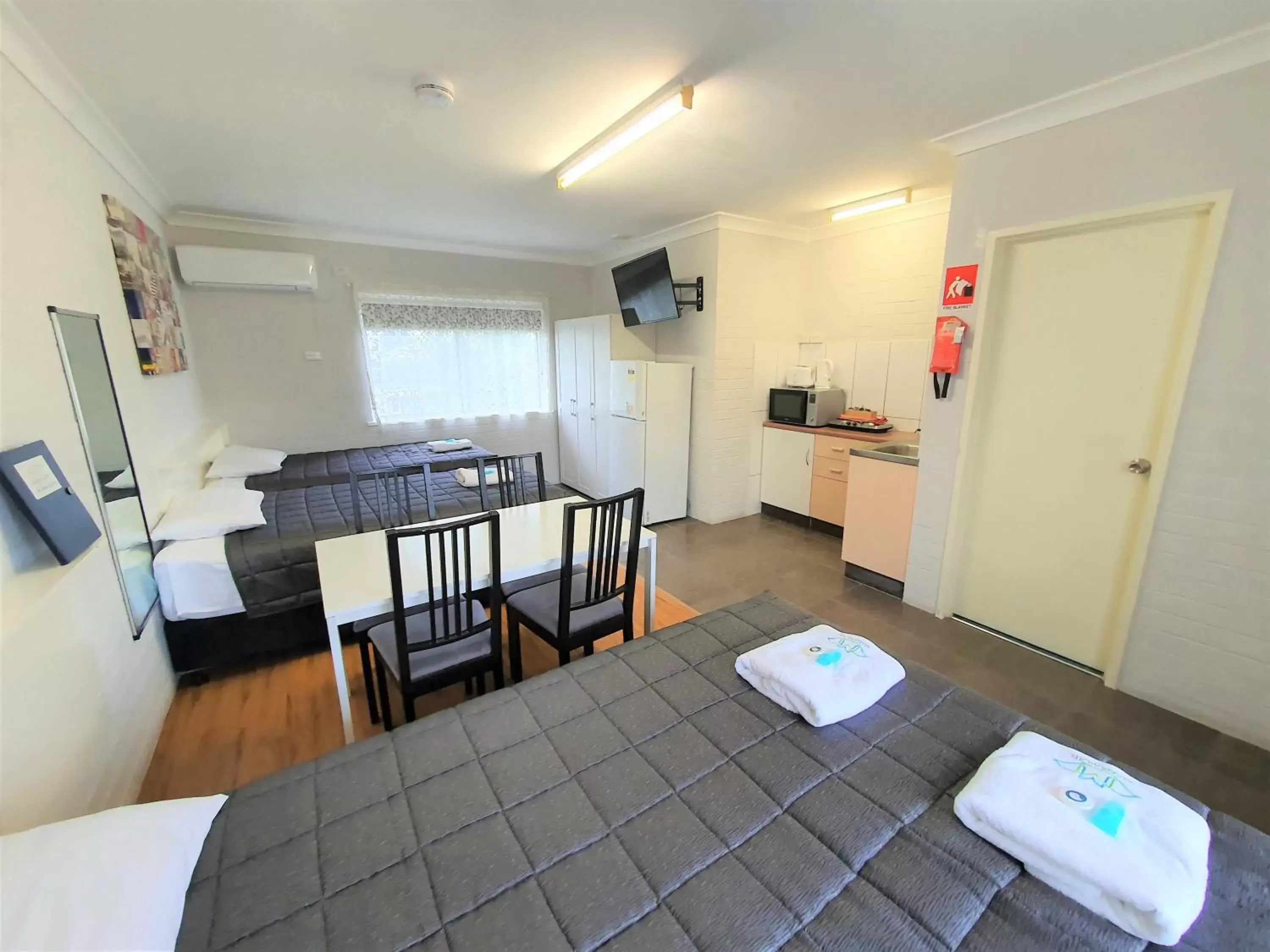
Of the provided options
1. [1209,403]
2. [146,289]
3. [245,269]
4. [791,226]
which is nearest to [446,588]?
[146,289]

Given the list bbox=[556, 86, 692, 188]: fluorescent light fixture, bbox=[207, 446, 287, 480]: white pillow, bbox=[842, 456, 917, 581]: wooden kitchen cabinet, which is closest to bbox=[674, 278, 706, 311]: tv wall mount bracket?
bbox=[556, 86, 692, 188]: fluorescent light fixture

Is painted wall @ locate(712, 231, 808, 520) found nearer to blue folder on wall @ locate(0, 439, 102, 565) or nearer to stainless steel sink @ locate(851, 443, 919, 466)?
stainless steel sink @ locate(851, 443, 919, 466)

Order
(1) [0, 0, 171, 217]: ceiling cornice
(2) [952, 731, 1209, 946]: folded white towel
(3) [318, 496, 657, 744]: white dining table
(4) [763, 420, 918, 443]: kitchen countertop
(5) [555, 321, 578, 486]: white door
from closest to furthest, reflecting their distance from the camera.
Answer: (2) [952, 731, 1209, 946]: folded white towel → (1) [0, 0, 171, 217]: ceiling cornice → (3) [318, 496, 657, 744]: white dining table → (4) [763, 420, 918, 443]: kitchen countertop → (5) [555, 321, 578, 486]: white door

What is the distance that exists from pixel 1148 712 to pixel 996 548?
0.88m

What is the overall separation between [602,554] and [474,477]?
1.66m

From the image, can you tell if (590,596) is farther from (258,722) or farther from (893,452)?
(893,452)

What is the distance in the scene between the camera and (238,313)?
13.4 feet

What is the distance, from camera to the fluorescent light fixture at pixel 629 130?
199 centimetres

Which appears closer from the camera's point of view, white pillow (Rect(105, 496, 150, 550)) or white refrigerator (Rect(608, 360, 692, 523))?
white pillow (Rect(105, 496, 150, 550))

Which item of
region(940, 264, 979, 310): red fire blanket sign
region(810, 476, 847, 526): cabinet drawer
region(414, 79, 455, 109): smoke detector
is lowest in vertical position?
region(810, 476, 847, 526): cabinet drawer

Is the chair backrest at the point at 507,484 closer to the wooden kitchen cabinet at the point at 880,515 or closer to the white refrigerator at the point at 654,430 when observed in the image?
the white refrigerator at the point at 654,430

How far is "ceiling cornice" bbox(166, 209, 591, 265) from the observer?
12.5 feet

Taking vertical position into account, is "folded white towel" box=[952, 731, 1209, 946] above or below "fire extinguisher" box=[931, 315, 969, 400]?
below

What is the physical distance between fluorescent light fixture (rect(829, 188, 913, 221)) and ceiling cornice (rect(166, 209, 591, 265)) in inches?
108
